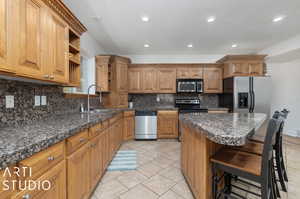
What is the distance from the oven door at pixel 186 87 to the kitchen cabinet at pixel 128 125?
65.3 inches

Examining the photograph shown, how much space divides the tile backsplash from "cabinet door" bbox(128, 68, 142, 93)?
7.31 ft

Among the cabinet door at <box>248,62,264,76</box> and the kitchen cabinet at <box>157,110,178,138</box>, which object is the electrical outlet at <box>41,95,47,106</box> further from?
the cabinet door at <box>248,62,264,76</box>

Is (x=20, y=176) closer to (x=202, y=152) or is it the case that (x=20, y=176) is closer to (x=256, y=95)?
(x=202, y=152)

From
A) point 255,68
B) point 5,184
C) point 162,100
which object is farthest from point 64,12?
point 255,68

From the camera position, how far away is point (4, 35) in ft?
3.09

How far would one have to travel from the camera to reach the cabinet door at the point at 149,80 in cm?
418

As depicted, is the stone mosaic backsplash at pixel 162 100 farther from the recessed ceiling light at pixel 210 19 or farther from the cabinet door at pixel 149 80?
the recessed ceiling light at pixel 210 19

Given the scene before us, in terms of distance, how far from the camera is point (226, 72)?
13.0 ft

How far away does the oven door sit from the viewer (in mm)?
4109

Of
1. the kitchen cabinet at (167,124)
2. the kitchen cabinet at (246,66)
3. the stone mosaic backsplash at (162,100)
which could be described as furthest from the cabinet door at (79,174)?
the kitchen cabinet at (246,66)

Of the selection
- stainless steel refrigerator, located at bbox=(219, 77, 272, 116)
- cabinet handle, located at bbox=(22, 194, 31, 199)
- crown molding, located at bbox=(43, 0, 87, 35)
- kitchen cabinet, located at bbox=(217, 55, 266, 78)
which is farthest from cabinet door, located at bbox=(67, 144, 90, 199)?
kitchen cabinet, located at bbox=(217, 55, 266, 78)

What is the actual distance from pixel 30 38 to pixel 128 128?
2.85m

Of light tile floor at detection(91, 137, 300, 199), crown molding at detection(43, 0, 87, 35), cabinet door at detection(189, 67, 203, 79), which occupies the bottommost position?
light tile floor at detection(91, 137, 300, 199)

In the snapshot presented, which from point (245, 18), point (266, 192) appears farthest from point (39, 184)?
point (245, 18)
